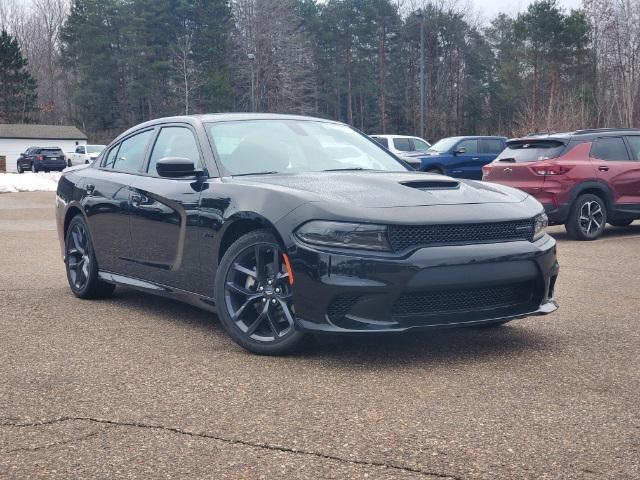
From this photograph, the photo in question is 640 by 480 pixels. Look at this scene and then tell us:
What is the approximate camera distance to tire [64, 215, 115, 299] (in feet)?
23.1

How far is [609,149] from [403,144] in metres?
13.4

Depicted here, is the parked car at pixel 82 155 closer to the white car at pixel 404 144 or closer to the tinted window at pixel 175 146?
the white car at pixel 404 144

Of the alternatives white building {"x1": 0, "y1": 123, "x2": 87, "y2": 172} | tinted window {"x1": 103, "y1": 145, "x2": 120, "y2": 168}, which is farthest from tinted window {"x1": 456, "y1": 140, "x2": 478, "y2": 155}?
white building {"x1": 0, "y1": 123, "x2": 87, "y2": 172}

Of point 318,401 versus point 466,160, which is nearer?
point 318,401

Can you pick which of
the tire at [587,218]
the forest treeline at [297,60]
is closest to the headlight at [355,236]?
the tire at [587,218]

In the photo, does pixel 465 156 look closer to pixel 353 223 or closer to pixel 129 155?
pixel 129 155

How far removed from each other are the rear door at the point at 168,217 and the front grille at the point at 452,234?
1.52 m

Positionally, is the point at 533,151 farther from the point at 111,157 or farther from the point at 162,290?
the point at 162,290

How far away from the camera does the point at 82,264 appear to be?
7.22m

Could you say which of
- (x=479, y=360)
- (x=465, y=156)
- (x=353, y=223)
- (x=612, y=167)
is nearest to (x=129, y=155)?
(x=353, y=223)

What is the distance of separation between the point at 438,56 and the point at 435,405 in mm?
67995

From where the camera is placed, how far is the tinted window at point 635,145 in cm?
1284

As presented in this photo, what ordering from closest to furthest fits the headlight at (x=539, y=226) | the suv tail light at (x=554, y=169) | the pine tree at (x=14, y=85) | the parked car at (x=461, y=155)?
the headlight at (x=539, y=226) → the suv tail light at (x=554, y=169) → the parked car at (x=461, y=155) → the pine tree at (x=14, y=85)

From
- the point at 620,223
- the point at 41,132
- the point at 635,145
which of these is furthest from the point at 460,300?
the point at 41,132
